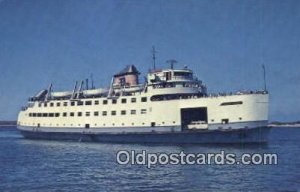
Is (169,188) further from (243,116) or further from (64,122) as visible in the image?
(64,122)

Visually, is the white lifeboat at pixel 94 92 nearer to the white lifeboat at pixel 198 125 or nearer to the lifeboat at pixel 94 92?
the lifeboat at pixel 94 92

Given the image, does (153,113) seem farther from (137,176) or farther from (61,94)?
(137,176)

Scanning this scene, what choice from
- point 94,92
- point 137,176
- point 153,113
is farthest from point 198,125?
point 137,176

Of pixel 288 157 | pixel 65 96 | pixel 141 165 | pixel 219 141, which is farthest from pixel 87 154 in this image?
pixel 65 96

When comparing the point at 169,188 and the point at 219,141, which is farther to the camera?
the point at 219,141

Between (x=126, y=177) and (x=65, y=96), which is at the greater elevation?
(x=65, y=96)

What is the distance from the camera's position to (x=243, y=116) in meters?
43.9

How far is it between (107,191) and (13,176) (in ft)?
26.5

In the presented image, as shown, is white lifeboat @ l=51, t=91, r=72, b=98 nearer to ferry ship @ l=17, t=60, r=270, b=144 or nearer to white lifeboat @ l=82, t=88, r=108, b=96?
ferry ship @ l=17, t=60, r=270, b=144

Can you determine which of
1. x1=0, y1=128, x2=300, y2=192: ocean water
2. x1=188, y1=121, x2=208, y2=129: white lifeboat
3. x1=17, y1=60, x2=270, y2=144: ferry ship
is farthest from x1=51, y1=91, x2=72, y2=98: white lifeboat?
x1=0, y1=128, x2=300, y2=192: ocean water

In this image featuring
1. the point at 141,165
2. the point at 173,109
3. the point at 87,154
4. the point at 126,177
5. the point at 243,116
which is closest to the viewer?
the point at 126,177

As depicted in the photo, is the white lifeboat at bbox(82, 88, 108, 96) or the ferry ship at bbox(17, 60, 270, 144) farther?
the white lifeboat at bbox(82, 88, 108, 96)

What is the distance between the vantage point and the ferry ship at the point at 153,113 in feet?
144

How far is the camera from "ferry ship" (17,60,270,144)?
44031 mm
